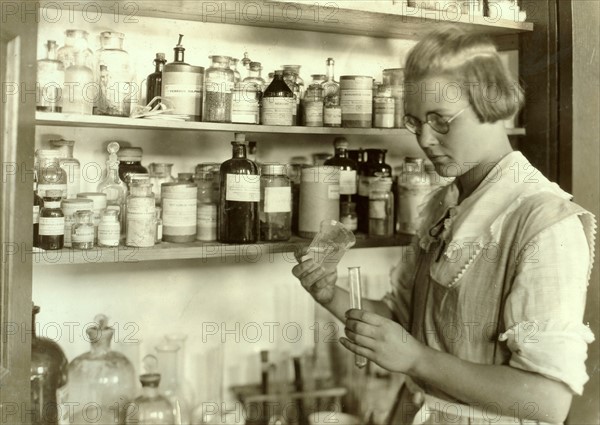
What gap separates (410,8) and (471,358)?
0.98 meters

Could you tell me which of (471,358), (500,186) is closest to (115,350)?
(471,358)

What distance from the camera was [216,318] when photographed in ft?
6.65

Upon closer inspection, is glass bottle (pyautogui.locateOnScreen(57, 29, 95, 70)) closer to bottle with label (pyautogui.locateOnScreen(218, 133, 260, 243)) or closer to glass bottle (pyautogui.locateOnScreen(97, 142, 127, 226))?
glass bottle (pyautogui.locateOnScreen(97, 142, 127, 226))

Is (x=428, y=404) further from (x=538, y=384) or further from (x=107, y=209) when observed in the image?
(x=107, y=209)

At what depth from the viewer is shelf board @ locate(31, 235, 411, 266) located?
1.52 meters

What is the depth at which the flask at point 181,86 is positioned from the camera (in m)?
1.70

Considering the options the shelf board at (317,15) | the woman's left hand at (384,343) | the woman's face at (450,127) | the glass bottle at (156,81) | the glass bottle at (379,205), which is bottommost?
the woman's left hand at (384,343)

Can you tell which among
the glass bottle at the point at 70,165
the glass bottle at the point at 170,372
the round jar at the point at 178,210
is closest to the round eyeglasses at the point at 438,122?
the round jar at the point at 178,210

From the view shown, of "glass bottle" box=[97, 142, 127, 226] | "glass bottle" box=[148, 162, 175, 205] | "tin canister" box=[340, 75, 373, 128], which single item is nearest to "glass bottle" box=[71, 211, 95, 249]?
"glass bottle" box=[97, 142, 127, 226]

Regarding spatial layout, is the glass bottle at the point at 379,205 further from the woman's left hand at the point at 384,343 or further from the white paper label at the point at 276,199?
the woman's left hand at the point at 384,343

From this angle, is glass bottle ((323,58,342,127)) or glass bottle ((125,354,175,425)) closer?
glass bottle ((125,354,175,425))

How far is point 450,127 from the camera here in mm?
1377

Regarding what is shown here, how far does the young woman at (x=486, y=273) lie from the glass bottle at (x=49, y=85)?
811mm

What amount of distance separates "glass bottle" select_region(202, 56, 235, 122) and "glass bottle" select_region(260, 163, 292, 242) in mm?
190
